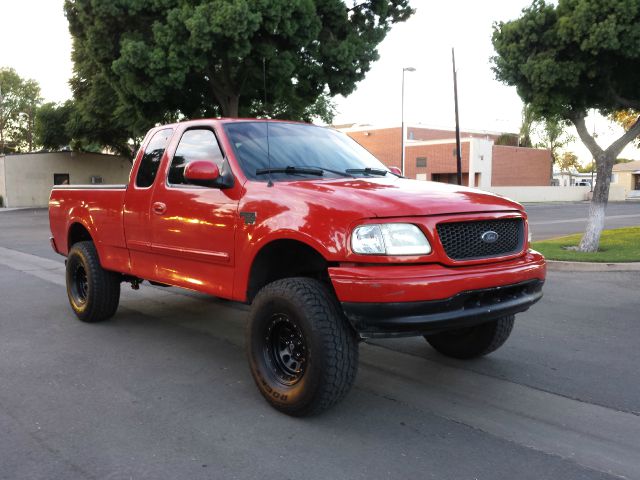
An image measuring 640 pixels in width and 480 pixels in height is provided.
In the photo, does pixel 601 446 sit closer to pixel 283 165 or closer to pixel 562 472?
pixel 562 472

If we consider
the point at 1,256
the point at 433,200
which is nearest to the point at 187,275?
the point at 433,200

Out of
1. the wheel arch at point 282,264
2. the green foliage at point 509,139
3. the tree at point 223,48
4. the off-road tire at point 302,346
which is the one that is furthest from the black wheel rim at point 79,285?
the green foliage at point 509,139

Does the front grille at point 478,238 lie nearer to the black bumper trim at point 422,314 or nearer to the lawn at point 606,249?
the black bumper trim at point 422,314

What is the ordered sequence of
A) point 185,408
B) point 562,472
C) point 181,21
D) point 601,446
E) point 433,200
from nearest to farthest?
point 562,472
point 601,446
point 433,200
point 185,408
point 181,21

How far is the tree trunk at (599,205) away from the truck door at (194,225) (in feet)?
29.2

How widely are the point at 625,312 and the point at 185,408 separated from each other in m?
5.23

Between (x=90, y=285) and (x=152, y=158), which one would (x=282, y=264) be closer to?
(x=152, y=158)

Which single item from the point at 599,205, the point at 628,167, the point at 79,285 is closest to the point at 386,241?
the point at 79,285

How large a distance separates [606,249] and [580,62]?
3.80 m

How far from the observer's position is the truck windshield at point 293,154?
446 cm

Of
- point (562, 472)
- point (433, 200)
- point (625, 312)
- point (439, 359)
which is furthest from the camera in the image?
point (625, 312)

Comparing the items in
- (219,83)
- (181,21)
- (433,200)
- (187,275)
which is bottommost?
(187,275)

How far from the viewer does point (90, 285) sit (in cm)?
613

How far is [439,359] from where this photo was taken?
5.05 meters
